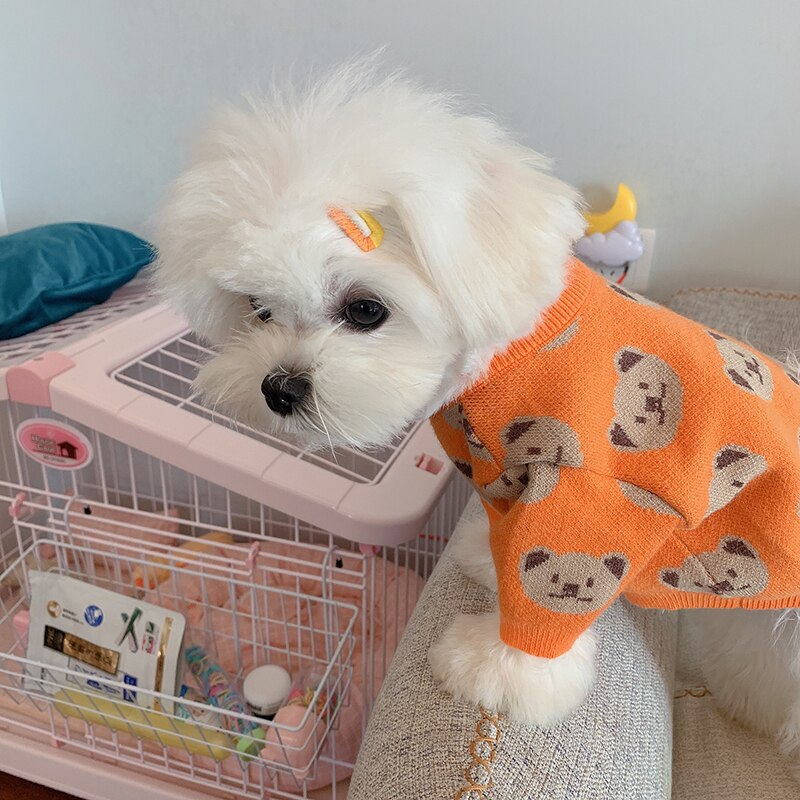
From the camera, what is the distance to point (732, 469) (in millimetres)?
754

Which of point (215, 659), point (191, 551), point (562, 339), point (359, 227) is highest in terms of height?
point (359, 227)

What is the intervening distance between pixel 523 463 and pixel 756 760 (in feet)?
1.89

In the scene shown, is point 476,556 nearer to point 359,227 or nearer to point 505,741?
point 505,741

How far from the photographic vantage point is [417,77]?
1.42m

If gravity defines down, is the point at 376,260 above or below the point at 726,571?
above

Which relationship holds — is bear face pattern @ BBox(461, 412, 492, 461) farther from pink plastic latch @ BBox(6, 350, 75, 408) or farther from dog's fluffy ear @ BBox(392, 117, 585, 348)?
pink plastic latch @ BBox(6, 350, 75, 408)

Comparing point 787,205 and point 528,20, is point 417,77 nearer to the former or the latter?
point 528,20

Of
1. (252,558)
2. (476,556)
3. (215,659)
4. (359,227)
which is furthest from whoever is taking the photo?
(215,659)

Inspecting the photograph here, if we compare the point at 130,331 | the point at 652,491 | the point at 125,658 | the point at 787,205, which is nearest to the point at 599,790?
the point at 652,491

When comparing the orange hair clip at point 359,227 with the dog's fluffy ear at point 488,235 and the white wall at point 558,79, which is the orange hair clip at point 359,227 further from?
the white wall at point 558,79

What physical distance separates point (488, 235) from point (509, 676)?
1.50 ft

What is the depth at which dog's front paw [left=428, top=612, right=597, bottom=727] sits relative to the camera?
750 mm

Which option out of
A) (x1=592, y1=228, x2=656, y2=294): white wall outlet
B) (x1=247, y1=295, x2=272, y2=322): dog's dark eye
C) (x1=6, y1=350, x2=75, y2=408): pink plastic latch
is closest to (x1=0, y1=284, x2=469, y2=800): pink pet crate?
(x1=6, y1=350, x2=75, y2=408): pink plastic latch

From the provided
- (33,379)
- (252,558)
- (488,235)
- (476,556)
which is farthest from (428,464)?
(33,379)
